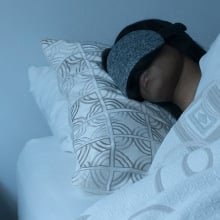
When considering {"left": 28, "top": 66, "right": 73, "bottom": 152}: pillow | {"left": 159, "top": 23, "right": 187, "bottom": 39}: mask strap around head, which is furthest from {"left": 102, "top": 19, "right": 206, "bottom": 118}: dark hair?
{"left": 28, "top": 66, "right": 73, "bottom": 152}: pillow

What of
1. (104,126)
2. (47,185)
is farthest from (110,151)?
(47,185)

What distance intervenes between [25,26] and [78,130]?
0.43 m

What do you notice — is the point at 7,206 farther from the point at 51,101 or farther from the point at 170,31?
the point at 170,31

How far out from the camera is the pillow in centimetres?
111

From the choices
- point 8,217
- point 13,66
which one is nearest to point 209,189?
point 13,66

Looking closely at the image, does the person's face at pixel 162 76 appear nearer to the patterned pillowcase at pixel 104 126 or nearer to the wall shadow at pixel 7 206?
the patterned pillowcase at pixel 104 126

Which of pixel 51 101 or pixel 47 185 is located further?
pixel 51 101

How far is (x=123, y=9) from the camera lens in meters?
1.34

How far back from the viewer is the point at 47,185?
1.00m

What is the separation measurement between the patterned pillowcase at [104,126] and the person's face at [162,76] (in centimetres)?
3

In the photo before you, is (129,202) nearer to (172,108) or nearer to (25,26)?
(172,108)

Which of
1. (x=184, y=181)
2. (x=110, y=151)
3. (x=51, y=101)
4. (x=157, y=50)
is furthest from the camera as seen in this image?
(x=51, y=101)

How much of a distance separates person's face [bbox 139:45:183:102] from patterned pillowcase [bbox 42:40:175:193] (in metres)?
0.03

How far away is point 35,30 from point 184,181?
781mm
